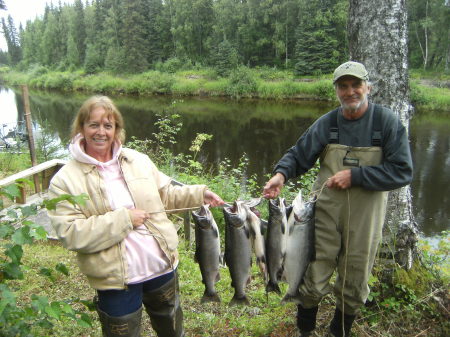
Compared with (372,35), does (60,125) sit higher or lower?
lower

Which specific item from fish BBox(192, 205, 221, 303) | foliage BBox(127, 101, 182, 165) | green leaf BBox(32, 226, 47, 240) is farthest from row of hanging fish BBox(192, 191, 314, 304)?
foliage BBox(127, 101, 182, 165)

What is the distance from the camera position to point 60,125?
21734 millimetres

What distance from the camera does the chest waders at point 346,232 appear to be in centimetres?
261

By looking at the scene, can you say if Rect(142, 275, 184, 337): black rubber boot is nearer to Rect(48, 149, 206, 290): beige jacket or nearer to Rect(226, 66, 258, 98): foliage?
Rect(48, 149, 206, 290): beige jacket

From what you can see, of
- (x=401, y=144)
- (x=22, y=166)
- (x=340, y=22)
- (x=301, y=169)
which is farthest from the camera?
(x=340, y=22)

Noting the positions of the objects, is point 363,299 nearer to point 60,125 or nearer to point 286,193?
point 286,193

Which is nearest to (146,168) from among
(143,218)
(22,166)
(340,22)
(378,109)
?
(143,218)

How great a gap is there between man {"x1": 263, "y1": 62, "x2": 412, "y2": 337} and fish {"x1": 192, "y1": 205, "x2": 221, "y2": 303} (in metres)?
0.56

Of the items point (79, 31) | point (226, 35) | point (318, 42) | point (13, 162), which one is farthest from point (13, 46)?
point (13, 162)

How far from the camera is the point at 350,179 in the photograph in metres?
2.52

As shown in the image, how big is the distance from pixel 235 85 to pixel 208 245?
3252 cm

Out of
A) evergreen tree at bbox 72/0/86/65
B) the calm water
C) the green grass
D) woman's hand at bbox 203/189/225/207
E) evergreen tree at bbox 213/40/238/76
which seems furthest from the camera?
evergreen tree at bbox 72/0/86/65

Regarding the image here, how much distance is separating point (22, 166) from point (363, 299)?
1068cm

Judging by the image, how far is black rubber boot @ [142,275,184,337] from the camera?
99.7 inches
